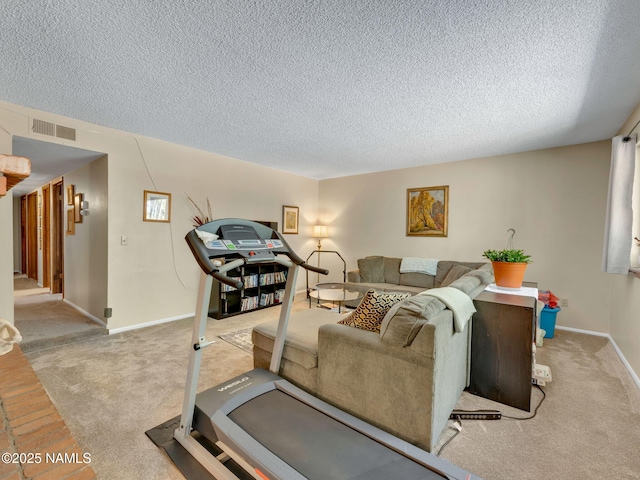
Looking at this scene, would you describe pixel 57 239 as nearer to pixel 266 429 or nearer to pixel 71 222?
pixel 71 222

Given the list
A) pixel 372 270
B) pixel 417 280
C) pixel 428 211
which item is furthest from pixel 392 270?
pixel 428 211

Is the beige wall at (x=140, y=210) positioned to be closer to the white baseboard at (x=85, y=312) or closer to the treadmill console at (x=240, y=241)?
the white baseboard at (x=85, y=312)

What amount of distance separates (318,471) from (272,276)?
3.78m

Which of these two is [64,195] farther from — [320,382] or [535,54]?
[535,54]

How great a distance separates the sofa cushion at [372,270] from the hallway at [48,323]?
365 centimetres

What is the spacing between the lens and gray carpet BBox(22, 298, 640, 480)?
62.8 inches

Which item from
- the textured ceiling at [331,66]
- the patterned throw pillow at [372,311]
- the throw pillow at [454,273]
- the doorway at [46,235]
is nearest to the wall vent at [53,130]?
the textured ceiling at [331,66]

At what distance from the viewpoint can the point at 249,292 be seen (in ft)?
15.8

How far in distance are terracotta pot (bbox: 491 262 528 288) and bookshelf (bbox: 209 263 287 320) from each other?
3228 mm

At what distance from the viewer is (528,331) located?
6.84 ft

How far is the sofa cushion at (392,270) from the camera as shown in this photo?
4.94m

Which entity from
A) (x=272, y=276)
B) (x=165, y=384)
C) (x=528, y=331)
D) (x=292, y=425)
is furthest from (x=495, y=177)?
A: (x=165, y=384)

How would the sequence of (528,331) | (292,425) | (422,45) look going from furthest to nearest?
1. (528,331)
2. (422,45)
3. (292,425)

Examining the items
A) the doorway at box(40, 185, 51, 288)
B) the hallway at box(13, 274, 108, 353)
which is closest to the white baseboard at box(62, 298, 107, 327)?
the hallway at box(13, 274, 108, 353)
